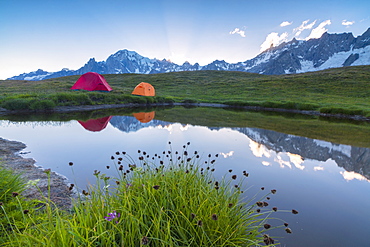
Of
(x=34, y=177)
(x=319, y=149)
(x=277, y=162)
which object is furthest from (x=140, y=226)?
(x=319, y=149)

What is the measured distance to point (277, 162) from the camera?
31.0 feet

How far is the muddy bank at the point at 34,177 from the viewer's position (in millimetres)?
5238

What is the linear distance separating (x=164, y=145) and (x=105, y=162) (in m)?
3.98

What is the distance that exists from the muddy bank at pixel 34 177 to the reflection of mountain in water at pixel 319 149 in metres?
10.6

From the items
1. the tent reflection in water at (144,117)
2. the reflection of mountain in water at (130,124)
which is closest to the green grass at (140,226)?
the reflection of mountain in water at (130,124)

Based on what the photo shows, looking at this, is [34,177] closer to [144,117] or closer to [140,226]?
[140,226]

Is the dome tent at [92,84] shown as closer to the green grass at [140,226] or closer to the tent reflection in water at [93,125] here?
the tent reflection in water at [93,125]

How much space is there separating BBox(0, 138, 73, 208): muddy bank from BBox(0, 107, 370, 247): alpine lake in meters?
0.42

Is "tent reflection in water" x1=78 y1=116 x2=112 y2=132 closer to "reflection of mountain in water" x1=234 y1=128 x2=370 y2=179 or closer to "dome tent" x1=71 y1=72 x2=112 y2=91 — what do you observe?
"reflection of mountain in water" x1=234 y1=128 x2=370 y2=179

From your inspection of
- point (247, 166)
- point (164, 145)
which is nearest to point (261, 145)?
point (247, 166)

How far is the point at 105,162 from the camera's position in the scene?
8453mm

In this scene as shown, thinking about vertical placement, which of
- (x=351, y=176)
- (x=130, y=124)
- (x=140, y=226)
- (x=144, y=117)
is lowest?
(x=351, y=176)

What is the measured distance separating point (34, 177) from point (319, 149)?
13.9 meters

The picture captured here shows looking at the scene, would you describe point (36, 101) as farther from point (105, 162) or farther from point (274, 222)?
point (274, 222)
